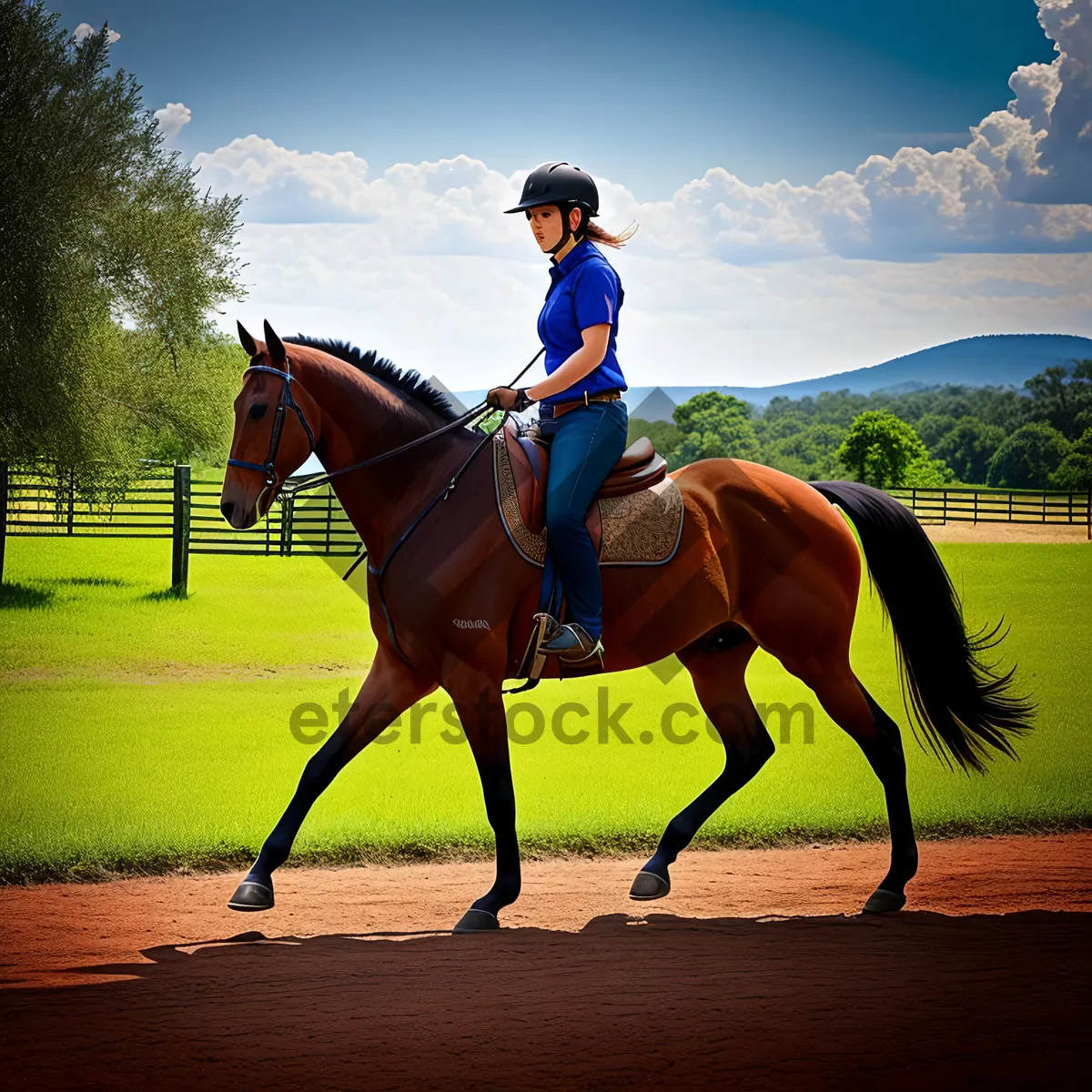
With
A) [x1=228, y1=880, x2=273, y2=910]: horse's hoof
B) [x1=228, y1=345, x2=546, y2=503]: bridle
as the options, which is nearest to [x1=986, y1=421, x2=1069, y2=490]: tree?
[x1=228, y1=345, x2=546, y2=503]: bridle

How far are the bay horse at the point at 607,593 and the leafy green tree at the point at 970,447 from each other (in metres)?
13.8

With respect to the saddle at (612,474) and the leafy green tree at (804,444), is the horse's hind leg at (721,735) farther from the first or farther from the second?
the leafy green tree at (804,444)

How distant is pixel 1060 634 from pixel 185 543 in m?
8.89

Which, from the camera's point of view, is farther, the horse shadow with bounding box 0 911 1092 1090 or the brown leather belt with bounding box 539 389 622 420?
the brown leather belt with bounding box 539 389 622 420

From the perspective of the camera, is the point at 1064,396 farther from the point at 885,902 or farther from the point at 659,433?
the point at 885,902

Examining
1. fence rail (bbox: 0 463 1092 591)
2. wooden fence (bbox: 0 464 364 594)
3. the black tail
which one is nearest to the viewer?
the black tail

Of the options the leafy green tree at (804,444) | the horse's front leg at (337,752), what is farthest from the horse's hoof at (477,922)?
the leafy green tree at (804,444)

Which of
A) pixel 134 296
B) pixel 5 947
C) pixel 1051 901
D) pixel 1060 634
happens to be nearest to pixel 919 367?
pixel 1060 634

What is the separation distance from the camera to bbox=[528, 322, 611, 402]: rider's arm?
4.46 m

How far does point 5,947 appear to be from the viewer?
4.27m

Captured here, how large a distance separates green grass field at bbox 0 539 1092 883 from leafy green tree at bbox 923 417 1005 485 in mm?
7471

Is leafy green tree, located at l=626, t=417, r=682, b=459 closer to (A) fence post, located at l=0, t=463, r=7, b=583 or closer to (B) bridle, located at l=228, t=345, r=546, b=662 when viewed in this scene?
(A) fence post, located at l=0, t=463, r=7, b=583

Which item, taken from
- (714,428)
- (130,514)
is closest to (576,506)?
(130,514)

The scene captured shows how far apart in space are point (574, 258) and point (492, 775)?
2.14 metres
